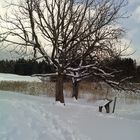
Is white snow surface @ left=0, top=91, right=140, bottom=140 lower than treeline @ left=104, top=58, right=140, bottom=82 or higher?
lower

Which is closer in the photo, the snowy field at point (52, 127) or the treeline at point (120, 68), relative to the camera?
the snowy field at point (52, 127)

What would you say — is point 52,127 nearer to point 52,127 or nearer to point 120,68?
point 52,127

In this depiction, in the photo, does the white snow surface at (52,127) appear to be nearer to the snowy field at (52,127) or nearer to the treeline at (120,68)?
the snowy field at (52,127)

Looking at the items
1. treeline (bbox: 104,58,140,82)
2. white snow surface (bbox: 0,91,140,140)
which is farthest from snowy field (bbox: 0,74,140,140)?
treeline (bbox: 104,58,140,82)

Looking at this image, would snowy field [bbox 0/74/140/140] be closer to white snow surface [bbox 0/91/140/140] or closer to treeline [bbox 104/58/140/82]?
white snow surface [bbox 0/91/140/140]

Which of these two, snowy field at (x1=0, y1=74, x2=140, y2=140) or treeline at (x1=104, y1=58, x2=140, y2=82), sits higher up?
treeline at (x1=104, y1=58, x2=140, y2=82)

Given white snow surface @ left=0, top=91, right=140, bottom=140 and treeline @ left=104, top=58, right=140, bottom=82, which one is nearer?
white snow surface @ left=0, top=91, right=140, bottom=140

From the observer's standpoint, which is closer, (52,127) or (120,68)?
(52,127)

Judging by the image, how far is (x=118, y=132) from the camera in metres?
14.2

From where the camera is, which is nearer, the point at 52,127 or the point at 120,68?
the point at 52,127

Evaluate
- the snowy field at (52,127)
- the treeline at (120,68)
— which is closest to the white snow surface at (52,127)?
the snowy field at (52,127)

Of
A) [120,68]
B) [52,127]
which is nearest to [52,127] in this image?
[52,127]

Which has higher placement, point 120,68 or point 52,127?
point 120,68

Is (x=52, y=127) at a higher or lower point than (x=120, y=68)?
lower
